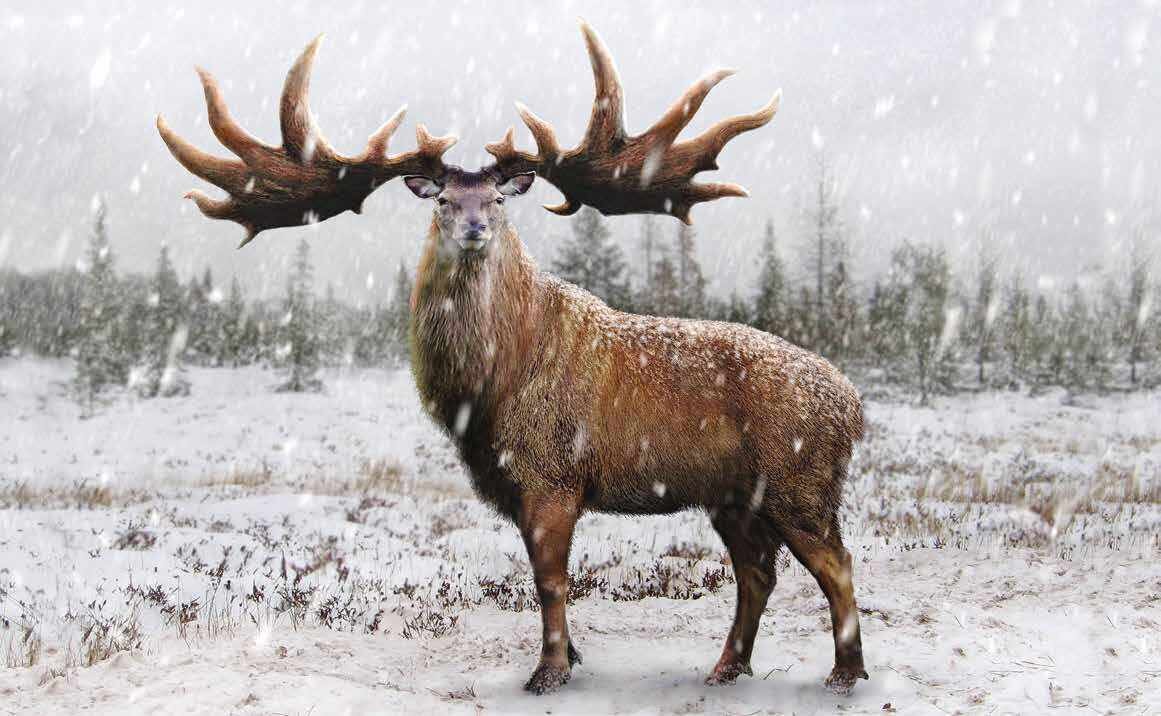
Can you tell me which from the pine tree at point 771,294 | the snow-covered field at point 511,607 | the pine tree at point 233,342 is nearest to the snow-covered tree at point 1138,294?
the pine tree at point 771,294

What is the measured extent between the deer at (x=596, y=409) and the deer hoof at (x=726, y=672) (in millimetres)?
12

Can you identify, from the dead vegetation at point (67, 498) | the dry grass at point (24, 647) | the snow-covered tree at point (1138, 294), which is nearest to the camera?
the dry grass at point (24, 647)

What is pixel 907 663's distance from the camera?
5320 mm

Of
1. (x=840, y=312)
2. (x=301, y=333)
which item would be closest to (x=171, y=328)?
(x=301, y=333)

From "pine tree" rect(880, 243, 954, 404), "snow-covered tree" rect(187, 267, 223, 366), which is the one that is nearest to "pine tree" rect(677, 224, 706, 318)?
"pine tree" rect(880, 243, 954, 404)

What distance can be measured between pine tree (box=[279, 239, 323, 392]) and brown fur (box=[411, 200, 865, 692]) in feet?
128

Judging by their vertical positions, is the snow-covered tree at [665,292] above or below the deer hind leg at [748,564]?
above

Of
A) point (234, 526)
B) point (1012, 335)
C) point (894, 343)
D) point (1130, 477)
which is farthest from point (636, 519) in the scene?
point (1012, 335)

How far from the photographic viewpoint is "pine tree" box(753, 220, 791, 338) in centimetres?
4008

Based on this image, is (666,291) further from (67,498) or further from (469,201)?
(469,201)

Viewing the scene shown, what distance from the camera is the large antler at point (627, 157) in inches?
218

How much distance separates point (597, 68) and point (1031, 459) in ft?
Answer: 59.1

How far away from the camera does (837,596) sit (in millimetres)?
4949

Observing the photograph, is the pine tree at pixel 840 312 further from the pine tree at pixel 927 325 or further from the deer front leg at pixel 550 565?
the deer front leg at pixel 550 565
